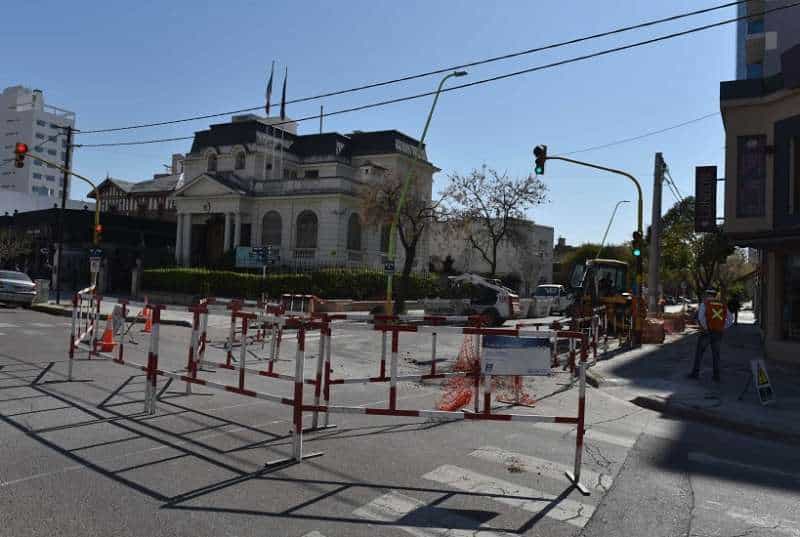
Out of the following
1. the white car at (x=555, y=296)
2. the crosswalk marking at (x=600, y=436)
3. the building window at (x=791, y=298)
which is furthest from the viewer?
the white car at (x=555, y=296)

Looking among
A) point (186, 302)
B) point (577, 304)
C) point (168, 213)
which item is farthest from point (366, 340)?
point (168, 213)

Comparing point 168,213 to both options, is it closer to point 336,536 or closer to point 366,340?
point 366,340

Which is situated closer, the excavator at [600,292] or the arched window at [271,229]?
the excavator at [600,292]

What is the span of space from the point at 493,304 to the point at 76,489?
21.3m

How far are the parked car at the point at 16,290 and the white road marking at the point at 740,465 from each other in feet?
87.4

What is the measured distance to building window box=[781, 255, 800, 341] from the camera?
15477mm

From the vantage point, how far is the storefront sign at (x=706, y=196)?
19719mm

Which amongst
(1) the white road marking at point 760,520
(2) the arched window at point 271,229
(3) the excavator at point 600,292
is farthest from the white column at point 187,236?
(1) the white road marking at point 760,520

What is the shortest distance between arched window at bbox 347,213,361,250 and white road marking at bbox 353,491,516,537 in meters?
34.3

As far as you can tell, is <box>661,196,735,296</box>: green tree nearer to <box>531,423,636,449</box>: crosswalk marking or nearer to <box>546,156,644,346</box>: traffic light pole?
<box>546,156,644,346</box>: traffic light pole

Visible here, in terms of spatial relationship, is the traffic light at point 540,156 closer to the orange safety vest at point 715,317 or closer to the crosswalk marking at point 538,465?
the orange safety vest at point 715,317

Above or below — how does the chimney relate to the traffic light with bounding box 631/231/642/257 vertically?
above

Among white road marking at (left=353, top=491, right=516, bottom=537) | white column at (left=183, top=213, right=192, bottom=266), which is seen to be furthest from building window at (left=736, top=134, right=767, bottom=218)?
white column at (left=183, top=213, right=192, bottom=266)

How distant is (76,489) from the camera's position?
5062mm
